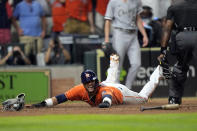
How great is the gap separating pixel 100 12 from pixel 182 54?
5362 millimetres

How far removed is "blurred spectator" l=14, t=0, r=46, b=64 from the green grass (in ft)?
19.4

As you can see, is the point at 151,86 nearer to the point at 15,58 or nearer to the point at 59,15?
the point at 59,15

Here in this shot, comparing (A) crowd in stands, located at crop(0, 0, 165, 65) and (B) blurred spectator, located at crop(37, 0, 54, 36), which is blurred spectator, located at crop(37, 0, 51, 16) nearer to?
(B) blurred spectator, located at crop(37, 0, 54, 36)

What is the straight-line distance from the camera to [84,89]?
1150 centimetres

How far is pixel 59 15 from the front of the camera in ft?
52.3

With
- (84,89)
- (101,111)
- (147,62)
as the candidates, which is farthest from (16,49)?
(101,111)

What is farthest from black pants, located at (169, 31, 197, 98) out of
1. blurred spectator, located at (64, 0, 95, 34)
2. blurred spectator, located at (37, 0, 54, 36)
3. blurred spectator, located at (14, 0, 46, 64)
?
blurred spectator, located at (37, 0, 54, 36)

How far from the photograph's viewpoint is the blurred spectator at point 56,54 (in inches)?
606

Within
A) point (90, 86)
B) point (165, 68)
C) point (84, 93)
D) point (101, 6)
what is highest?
point (101, 6)

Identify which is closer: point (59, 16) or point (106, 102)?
point (106, 102)

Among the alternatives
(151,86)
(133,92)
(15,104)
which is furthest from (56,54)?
(15,104)

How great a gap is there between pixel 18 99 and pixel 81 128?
309cm

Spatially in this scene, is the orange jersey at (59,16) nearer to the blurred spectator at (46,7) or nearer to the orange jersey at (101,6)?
the blurred spectator at (46,7)

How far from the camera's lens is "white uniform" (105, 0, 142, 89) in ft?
44.4
